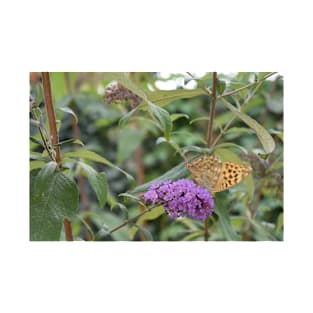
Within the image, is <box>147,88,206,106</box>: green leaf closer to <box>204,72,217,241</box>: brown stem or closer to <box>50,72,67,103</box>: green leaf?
<box>204,72,217,241</box>: brown stem

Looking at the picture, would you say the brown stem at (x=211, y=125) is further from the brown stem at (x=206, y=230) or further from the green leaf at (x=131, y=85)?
the green leaf at (x=131, y=85)

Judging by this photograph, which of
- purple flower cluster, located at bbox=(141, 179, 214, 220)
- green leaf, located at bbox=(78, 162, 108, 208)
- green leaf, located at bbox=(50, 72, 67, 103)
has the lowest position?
purple flower cluster, located at bbox=(141, 179, 214, 220)

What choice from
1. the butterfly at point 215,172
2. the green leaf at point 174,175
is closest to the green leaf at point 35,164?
the green leaf at point 174,175

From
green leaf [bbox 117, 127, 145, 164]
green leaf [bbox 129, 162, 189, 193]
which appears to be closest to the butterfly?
green leaf [bbox 129, 162, 189, 193]

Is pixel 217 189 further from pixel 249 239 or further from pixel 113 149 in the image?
pixel 113 149

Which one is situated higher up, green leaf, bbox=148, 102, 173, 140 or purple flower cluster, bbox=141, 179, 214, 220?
green leaf, bbox=148, 102, 173, 140

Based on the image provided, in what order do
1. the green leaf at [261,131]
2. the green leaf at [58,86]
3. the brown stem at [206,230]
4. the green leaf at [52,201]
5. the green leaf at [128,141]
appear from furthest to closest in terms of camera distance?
1. the green leaf at [128,141]
2. the green leaf at [58,86]
3. the brown stem at [206,230]
4. the green leaf at [261,131]
5. the green leaf at [52,201]
